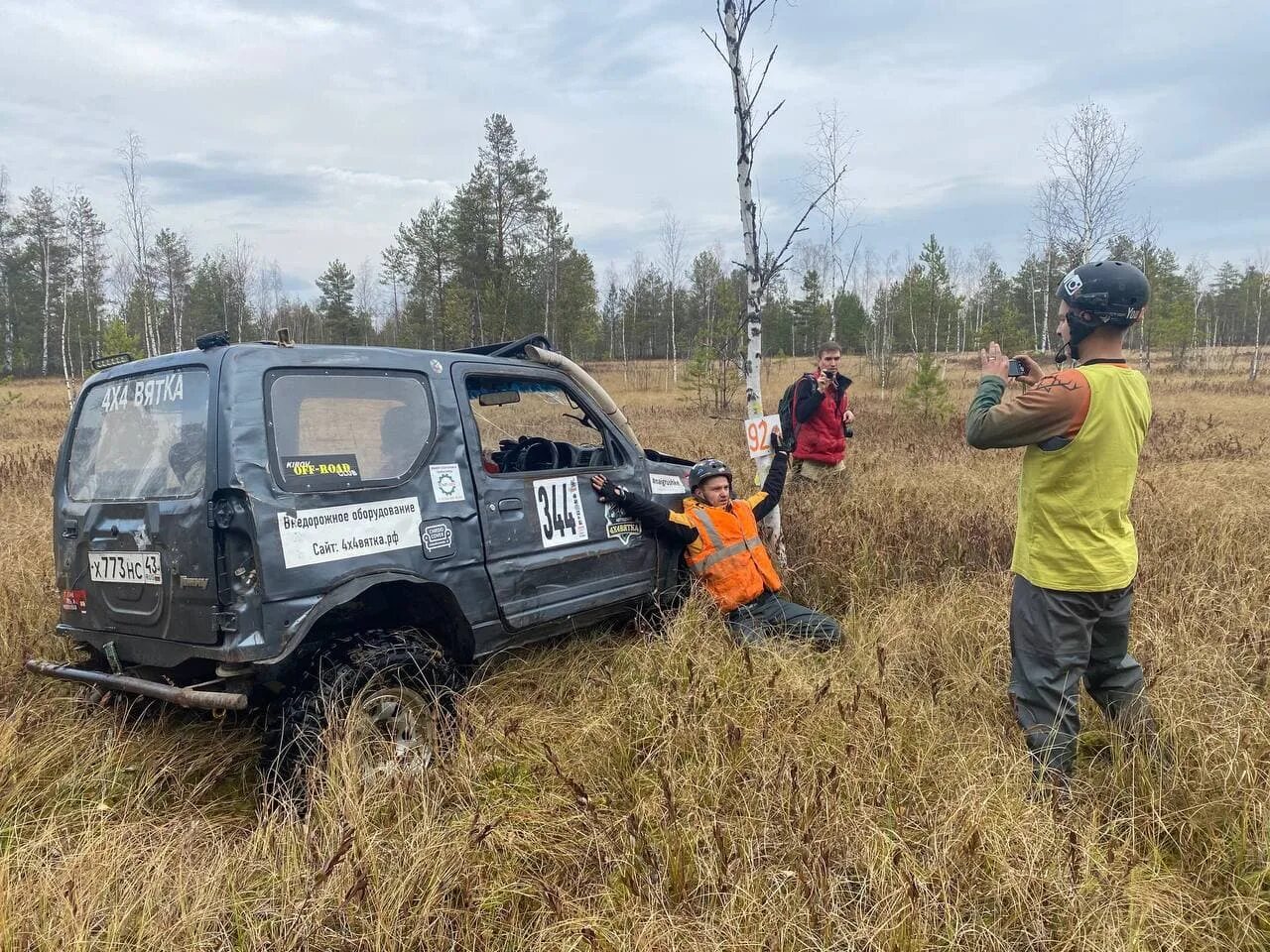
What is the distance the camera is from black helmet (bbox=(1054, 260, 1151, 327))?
261 centimetres

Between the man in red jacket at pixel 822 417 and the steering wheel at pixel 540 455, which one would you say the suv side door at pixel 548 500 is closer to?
the steering wheel at pixel 540 455

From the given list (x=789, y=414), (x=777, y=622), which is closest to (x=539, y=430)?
(x=777, y=622)

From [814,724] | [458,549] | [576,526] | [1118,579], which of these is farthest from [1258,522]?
[458,549]

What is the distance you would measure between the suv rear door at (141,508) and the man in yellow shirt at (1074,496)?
9.55 feet

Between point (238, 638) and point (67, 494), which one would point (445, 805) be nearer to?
point (238, 638)

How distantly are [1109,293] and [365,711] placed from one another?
3.22 meters

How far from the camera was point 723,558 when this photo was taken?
427cm

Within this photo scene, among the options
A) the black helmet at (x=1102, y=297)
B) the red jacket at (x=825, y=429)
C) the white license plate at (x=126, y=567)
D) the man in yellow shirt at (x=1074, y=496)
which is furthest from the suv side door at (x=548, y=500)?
the red jacket at (x=825, y=429)

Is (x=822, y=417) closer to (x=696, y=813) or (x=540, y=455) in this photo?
(x=540, y=455)

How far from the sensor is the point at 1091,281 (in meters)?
2.64

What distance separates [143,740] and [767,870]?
2707 mm

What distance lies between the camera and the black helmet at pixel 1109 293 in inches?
103

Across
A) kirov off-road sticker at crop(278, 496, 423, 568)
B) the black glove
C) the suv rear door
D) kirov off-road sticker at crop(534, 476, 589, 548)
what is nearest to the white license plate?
the suv rear door

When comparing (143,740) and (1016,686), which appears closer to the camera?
(1016,686)
